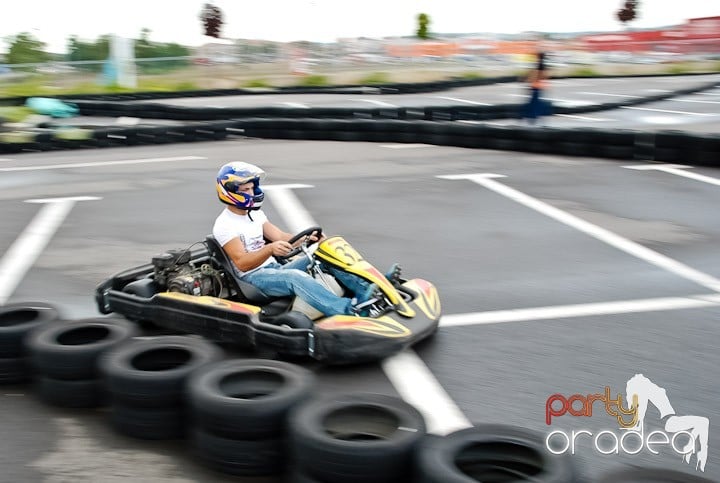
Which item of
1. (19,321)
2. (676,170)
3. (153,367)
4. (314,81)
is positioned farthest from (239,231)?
(314,81)

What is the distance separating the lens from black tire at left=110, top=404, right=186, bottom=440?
156 inches

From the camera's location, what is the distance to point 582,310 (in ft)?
18.9

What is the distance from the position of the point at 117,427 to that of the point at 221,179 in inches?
75.0

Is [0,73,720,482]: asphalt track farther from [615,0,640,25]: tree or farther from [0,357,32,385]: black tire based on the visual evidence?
[615,0,640,25]: tree

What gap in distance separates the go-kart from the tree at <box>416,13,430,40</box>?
54.5 metres

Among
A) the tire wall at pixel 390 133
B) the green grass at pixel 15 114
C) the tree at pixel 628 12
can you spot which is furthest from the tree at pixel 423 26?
the green grass at pixel 15 114

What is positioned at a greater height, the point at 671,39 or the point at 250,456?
the point at 671,39

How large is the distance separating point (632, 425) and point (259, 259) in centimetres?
256

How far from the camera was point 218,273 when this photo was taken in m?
5.31

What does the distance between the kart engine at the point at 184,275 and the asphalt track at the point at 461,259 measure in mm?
1053

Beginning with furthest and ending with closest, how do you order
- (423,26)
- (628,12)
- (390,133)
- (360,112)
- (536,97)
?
(423,26), (628,12), (360,112), (536,97), (390,133)

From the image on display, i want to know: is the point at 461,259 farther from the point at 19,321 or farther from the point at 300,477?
the point at 300,477

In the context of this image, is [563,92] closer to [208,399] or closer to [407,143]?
[407,143]

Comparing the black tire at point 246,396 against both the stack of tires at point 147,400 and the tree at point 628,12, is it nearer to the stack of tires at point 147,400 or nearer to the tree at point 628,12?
the stack of tires at point 147,400
